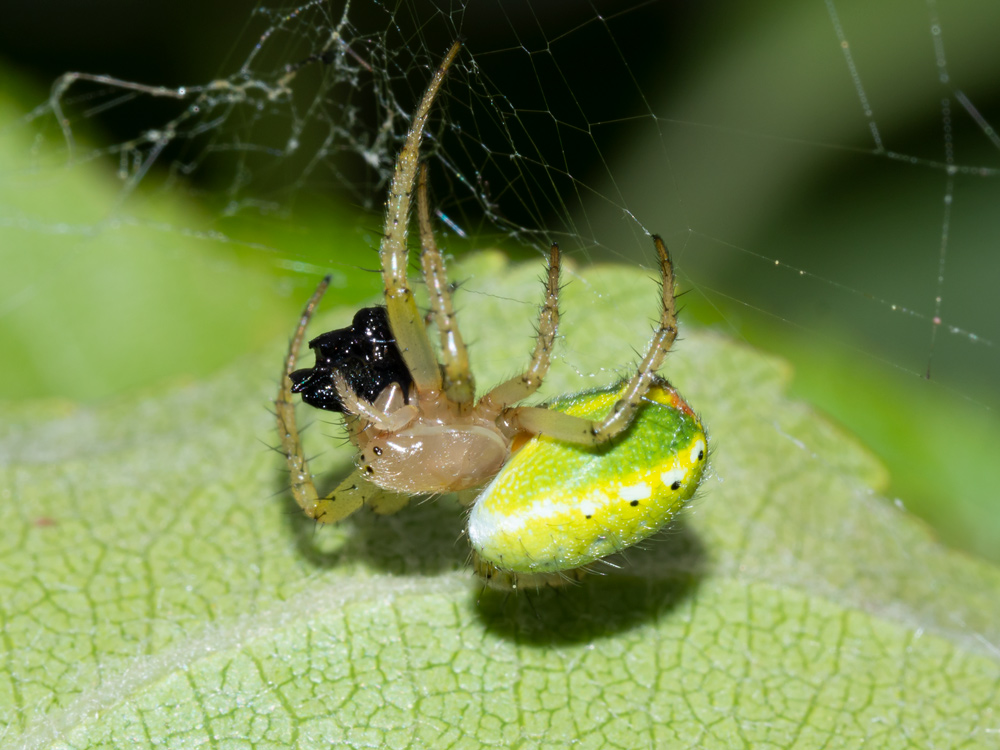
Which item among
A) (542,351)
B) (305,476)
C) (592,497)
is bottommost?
(305,476)

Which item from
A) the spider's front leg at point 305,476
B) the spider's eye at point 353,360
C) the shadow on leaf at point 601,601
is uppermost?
the spider's eye at point 353,360

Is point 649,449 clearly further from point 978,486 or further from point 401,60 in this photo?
point 978,486

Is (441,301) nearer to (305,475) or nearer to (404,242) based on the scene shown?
(404,242)

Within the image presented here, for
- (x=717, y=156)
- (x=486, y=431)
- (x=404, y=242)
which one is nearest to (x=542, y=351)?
(x=486, y=431)

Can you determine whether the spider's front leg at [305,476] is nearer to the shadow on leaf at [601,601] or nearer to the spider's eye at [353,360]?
the spider's eye at [353,360]

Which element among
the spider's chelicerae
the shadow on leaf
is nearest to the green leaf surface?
the shadow on leaf

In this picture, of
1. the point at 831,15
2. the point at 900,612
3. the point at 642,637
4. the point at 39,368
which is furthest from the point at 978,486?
the point at 39,368

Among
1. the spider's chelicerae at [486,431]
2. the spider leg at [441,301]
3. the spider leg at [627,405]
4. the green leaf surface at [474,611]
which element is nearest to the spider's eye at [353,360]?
the spider's chelicerae at [486,431]
